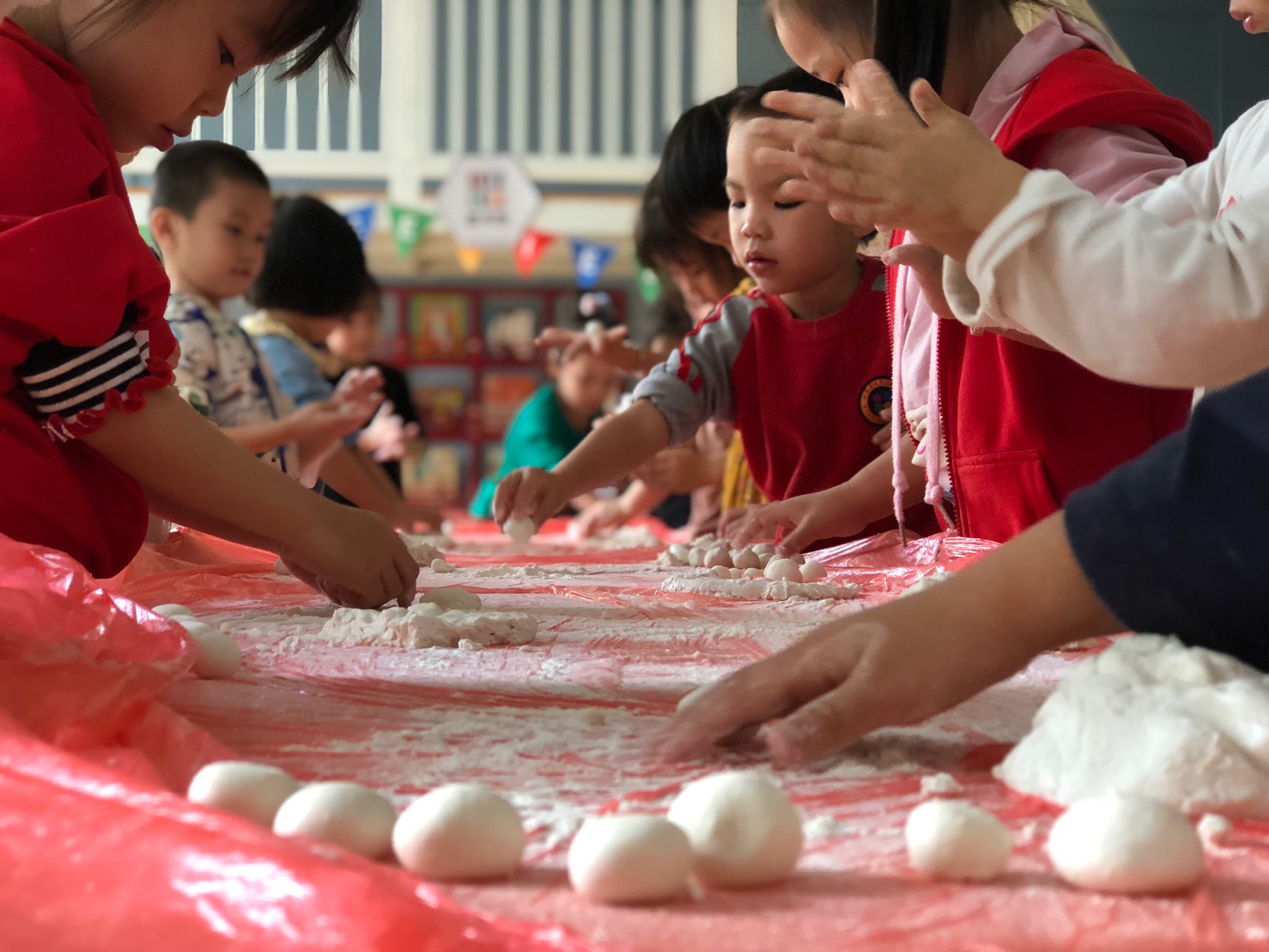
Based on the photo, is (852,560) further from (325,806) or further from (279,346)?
(279,346)

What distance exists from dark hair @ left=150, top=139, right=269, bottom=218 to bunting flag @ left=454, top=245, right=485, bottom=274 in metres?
3.33

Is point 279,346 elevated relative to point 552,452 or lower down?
elevated

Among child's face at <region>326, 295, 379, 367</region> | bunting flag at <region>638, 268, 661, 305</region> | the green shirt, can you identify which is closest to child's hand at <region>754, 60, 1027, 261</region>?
child's face at <region>326, 295, 379, 367</region>

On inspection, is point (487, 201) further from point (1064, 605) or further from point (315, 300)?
point (1064, 605)

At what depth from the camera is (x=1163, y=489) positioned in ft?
1.40

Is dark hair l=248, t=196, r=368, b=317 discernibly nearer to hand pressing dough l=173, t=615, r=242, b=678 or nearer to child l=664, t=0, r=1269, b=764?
hand pressing dough l=173, t=615, r=242, b=678

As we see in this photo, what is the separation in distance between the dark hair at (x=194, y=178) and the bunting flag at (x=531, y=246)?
3.43 meters

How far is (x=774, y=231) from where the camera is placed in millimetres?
1391

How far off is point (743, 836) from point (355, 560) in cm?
51

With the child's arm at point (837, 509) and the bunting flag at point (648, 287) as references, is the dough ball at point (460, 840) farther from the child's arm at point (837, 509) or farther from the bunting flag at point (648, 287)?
the bunting flag at point (648, 287)

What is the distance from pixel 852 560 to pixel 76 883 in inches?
38.0

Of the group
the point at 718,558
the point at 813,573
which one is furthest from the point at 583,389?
the point at 813,573

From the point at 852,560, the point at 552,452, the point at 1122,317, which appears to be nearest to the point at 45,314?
the point at 1122,317

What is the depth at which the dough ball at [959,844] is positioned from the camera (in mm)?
324
